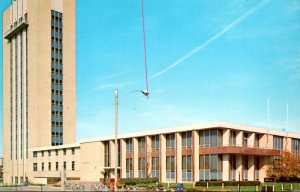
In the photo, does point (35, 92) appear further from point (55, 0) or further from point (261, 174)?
point (261, 174)

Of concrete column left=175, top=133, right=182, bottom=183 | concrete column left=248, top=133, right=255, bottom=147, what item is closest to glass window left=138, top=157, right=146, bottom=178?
concrete column left=175, top=133, right=182, bottom=183

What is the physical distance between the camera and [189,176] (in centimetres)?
6738

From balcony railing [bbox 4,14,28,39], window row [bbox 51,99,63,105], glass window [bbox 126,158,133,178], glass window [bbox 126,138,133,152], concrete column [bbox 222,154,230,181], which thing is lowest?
glass window [bbox 126,158,133,178]

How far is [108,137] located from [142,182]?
1728cm

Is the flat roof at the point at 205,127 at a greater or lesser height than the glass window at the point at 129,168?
greater

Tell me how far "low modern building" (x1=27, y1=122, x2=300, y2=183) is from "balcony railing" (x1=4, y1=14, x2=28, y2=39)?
46.4 m

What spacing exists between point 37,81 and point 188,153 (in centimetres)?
6057

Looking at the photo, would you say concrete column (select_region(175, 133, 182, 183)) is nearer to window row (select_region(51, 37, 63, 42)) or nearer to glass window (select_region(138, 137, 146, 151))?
glass window (select_region(138, 137, 146, 151))

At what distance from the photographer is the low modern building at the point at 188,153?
211ft

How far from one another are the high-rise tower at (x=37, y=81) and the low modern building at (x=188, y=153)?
996 inches

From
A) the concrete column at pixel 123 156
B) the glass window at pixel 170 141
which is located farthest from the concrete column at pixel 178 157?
the concrete column at pixel 123 156

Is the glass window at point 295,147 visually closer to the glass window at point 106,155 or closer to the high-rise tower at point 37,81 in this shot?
the glass window at point 106,155

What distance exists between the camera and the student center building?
218ft

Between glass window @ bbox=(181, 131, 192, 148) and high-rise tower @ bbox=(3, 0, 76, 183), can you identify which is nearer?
glass window @ bbox=(181, 131, 192, 148)
